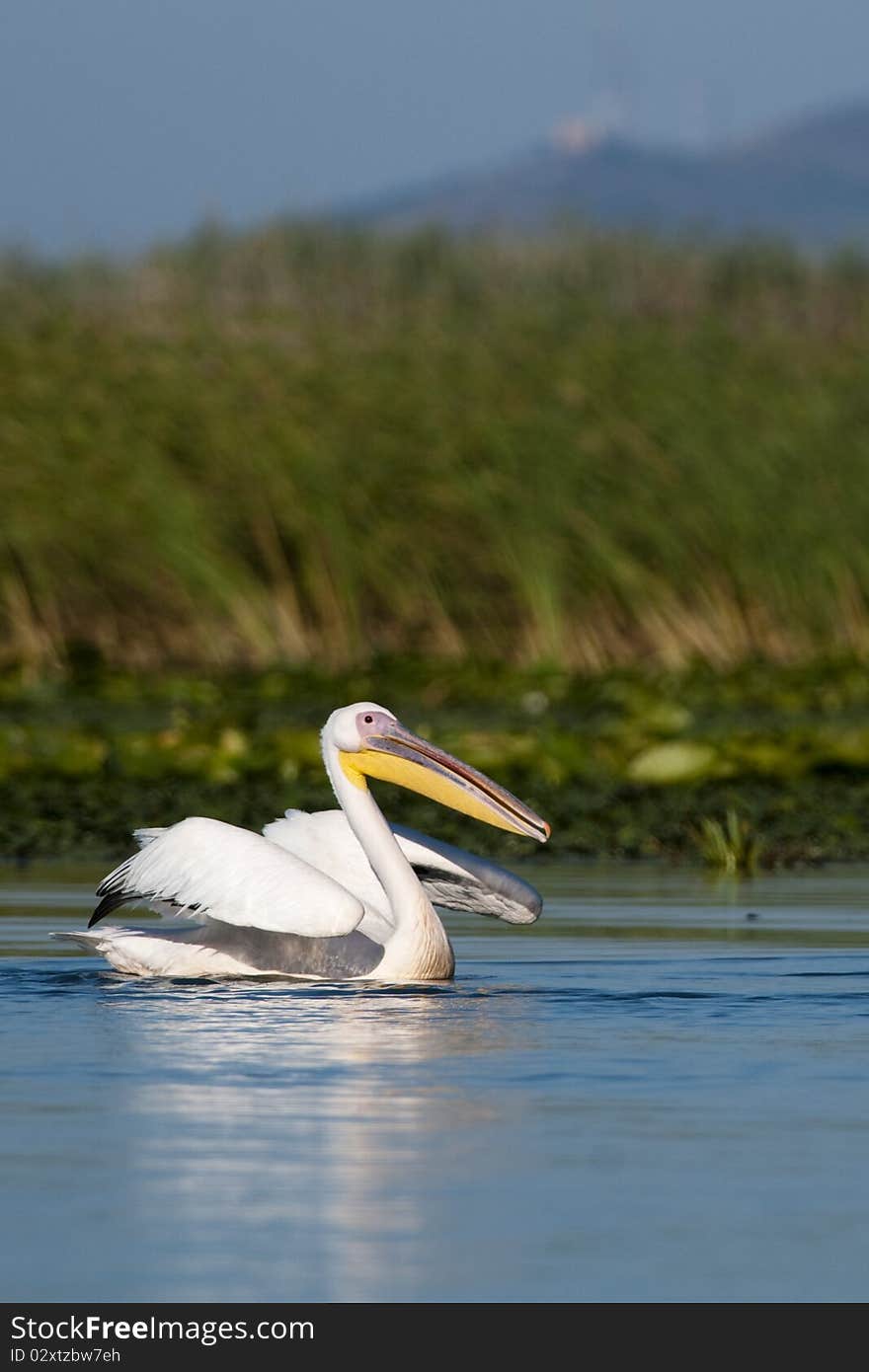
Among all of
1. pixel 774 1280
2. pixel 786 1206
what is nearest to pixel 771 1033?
pixel 786 1206

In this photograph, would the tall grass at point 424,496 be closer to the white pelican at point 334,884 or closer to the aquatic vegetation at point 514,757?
the aquatic vegetation at point 514,757

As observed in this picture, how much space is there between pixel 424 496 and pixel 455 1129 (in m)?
12.3

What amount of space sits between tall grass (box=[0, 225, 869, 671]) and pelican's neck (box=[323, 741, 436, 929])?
29.8ft

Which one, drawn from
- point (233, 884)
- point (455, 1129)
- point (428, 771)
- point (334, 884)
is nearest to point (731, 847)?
point (428, 771)

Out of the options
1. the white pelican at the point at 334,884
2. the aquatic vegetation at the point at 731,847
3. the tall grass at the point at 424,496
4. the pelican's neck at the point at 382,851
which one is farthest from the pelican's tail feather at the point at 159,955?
the tall grass at the point at 424,496

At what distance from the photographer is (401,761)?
7828 mm

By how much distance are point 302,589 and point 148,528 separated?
3.84 ft

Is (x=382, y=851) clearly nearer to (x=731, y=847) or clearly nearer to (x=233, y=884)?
(x=233, y=884)

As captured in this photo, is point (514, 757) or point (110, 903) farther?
point (514, 757)

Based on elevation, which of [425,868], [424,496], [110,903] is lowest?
[424,496]

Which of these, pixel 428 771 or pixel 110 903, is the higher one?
pixel 428 771

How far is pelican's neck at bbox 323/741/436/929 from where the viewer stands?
7.25 metres

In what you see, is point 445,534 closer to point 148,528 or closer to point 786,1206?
point 148,528
